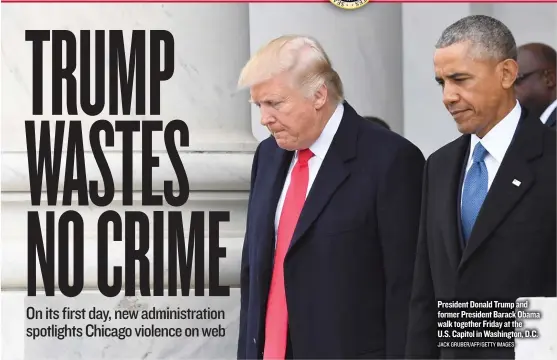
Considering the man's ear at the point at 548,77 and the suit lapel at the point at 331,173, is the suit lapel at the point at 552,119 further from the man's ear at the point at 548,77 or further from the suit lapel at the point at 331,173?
the suit lapel at the point at 331,173

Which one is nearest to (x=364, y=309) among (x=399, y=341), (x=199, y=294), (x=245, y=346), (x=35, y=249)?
(x=399, y=341)

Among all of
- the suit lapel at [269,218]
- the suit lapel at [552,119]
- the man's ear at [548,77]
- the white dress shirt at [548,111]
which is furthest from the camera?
the man's ear at [548,77]

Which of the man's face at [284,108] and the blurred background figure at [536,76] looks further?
the blurred background figure at [536,76]

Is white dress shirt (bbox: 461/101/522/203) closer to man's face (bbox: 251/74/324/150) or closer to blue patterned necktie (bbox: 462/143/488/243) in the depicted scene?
blue patterned necktie (bbox: 462/143/488/243)

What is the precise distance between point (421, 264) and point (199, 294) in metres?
1.06

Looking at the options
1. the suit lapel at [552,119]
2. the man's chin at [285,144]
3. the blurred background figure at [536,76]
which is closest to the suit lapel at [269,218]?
the man's chin at [285,144]

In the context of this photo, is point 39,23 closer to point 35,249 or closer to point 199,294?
point 35,249

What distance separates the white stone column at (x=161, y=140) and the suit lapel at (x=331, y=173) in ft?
2.60

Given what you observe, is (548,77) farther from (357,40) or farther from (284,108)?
(284,108)

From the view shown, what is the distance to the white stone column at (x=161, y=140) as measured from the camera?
437 cm

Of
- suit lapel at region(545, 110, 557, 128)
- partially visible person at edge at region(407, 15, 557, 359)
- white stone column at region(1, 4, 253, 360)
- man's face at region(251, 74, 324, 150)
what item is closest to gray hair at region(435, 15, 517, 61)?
partially visible person at edge at region(407, 15, 557, 359)

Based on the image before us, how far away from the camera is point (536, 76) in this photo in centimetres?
443

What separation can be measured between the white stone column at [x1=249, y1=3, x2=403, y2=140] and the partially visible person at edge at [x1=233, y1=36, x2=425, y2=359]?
0.86 metres

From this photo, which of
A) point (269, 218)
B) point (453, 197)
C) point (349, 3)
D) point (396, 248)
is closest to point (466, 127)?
point (453, 197)
